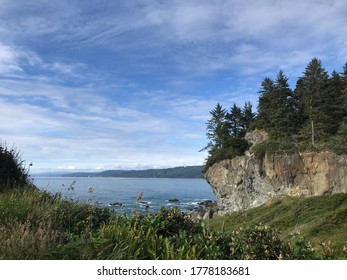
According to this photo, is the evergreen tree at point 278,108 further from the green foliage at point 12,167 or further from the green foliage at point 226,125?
the green foliage at point 12,167

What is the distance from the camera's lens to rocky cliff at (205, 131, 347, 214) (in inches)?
1619

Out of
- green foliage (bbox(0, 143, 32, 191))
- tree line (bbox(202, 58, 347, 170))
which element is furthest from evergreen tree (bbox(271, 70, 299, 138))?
green foliage (bbox(0, 143, 32, 191))

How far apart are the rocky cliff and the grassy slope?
33.9 feet

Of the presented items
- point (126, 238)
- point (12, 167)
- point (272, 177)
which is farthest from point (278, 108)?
point (126, 238)

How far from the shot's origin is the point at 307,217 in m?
26.0

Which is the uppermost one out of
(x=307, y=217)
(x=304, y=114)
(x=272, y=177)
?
(x=304, y=114)

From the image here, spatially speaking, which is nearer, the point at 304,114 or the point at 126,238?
the point at 126,238

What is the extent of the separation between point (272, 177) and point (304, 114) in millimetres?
11881

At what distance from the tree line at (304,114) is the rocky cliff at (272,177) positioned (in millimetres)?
1485

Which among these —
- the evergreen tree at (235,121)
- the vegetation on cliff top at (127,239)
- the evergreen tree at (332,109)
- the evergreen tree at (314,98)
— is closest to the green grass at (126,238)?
the vegetation on cliff top at (127,239)

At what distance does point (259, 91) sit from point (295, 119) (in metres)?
10.4

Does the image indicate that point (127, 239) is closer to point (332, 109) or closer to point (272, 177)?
point (272, 177)

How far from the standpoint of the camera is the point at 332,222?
2030cm

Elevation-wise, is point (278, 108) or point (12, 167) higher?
point (278, 108)
